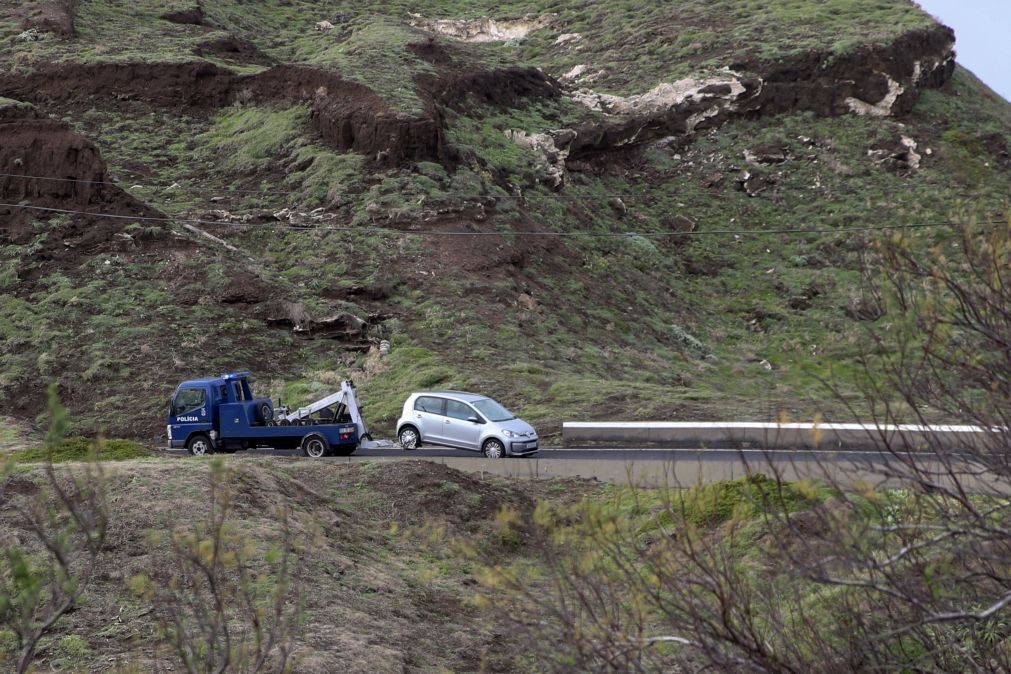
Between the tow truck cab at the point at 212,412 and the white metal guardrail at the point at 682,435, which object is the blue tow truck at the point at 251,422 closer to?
the tow truck cab at the point at 212,412

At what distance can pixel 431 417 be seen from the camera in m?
21.8

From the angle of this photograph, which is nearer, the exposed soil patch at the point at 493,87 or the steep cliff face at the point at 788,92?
the exposed soil patch at the point at 493,87

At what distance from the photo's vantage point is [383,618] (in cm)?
1154

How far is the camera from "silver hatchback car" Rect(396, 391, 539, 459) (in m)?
20.8

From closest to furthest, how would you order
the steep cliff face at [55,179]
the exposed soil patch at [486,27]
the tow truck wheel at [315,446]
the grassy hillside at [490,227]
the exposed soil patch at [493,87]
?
the tow truck wheel at [315,446], the grassy hillside at [490,227], the steep cliff face at [55,179], the exposed soil patch at [493,87], the exposed soil patch at [486,27]

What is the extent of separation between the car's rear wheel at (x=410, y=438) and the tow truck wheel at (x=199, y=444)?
404 centimetres

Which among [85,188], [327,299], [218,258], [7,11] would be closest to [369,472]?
[327,299]

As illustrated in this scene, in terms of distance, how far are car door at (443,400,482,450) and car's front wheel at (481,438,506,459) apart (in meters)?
0.21

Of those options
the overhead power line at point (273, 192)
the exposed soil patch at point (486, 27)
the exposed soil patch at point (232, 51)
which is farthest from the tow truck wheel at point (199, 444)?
the exposed soil patch at point (486, 27)

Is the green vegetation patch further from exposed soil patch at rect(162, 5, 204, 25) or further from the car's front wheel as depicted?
exposed soil patch at rect(162, 5, 204, 25)

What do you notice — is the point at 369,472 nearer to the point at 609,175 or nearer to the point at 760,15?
the point at 609,175

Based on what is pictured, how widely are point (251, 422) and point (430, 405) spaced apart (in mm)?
3743

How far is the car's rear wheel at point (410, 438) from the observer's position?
22.0 meters

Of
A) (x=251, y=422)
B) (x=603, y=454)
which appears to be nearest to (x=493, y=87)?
(x=251, y=422)
